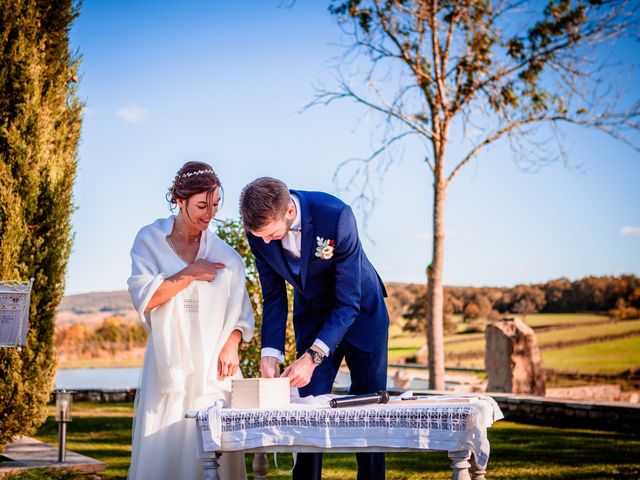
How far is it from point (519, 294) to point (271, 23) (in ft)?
22.0

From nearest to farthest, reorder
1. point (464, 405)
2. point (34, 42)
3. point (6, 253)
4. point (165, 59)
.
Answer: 1. point (464, 405)
2. point (6, 253)
3. point (34, 42)
4. point (165, 59)

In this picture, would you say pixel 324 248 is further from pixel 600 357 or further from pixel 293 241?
pixel 600 357

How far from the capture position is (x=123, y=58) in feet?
32.7

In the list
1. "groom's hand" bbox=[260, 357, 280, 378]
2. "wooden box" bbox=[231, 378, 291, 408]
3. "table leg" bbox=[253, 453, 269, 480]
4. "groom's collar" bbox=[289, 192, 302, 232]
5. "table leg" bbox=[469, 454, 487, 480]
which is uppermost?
"groom's collar" bbox=[289, 192, 302, 232]

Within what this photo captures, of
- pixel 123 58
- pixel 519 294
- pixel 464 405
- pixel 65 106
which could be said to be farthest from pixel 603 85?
pixel 464 405

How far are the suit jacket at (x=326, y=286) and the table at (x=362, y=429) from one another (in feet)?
1.56

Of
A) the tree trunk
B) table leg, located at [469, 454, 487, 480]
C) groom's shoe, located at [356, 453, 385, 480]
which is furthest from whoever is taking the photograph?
the tree trunk

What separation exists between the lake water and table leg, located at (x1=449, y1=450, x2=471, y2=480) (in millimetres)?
9616

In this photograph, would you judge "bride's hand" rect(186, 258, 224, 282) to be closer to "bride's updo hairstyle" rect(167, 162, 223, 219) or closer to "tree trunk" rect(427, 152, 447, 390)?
"bride's updo hairstyle" rect(167, 162, 223, 219)

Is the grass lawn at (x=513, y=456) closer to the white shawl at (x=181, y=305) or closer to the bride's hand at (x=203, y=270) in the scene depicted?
the white shawl at (x=181, y=305)

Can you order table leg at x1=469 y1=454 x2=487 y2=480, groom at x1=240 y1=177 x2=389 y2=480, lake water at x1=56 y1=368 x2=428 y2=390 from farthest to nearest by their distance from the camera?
lake water at x1=56 y1=368 x2=428 y2=390
groom at x1=240 y1=177 x2=389 y2=480
table leg at x1=469 y1=454 x2=487 y2=480

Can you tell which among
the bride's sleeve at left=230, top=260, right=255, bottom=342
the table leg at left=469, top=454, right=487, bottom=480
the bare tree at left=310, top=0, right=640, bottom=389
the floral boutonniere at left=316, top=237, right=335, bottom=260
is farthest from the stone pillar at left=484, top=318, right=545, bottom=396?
the table leg at left=469, top=454, right=487, bottom=480

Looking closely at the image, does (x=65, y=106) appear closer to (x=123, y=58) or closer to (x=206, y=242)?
(x=206, y=242)

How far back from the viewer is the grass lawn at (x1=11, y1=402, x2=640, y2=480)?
5176mm
